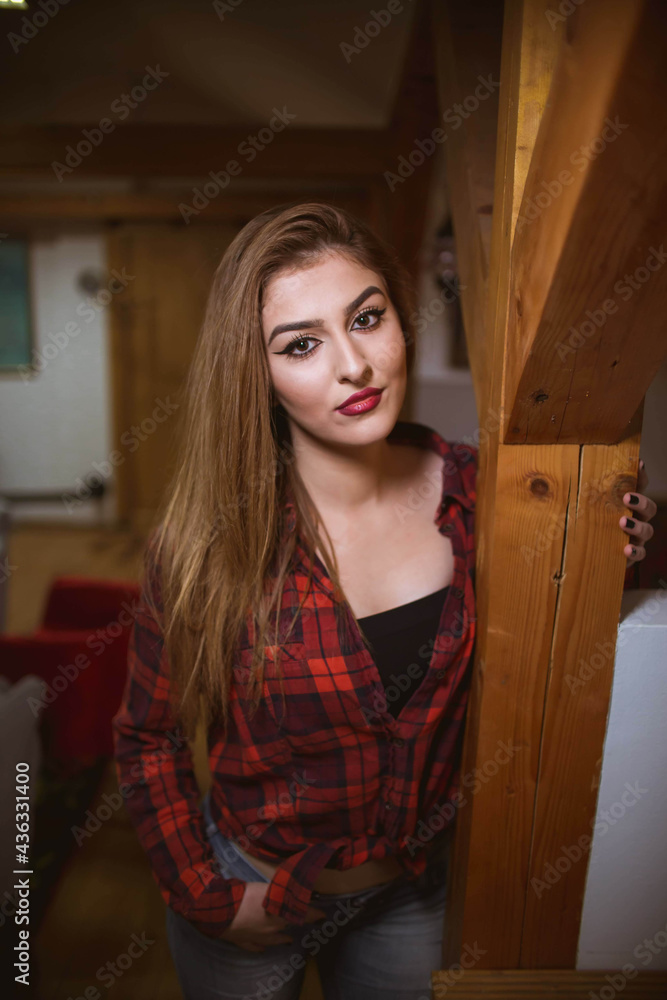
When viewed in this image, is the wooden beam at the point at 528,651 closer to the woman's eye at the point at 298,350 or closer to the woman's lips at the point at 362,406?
the woman's lips at the point at 362,406

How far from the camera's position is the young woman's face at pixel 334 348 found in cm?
114

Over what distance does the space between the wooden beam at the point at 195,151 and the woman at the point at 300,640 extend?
2.38 meters

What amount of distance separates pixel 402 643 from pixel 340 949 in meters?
0.65

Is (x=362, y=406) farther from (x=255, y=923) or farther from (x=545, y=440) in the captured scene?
(x=255, y=923)

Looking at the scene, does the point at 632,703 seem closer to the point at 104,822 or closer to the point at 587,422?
the point at 587,422

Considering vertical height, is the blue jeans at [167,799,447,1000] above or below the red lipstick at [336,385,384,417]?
below

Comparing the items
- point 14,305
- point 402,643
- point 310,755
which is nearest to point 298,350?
point 402,643

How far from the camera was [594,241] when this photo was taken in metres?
0.73

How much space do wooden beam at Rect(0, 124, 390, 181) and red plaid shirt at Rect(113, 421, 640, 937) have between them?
2641mm

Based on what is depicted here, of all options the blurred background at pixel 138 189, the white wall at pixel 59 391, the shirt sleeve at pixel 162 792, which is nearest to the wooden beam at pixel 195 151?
the blurred background at pixel 138 189

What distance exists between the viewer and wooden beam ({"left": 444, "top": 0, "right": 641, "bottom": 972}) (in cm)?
106

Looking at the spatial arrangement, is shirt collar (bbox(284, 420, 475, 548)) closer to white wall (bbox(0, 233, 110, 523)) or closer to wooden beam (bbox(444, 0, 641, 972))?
wooden beam (bbox(444, 0, 641, 972))

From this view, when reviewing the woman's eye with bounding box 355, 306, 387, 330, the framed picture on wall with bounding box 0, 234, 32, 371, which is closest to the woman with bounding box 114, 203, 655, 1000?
the woman's eye with bounding box 355, 306, 387, 330

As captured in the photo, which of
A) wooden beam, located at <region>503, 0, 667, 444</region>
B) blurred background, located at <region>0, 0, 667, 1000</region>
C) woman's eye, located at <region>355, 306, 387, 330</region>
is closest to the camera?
wooden beam, located at <region>503, 0, 667, 444</region>
